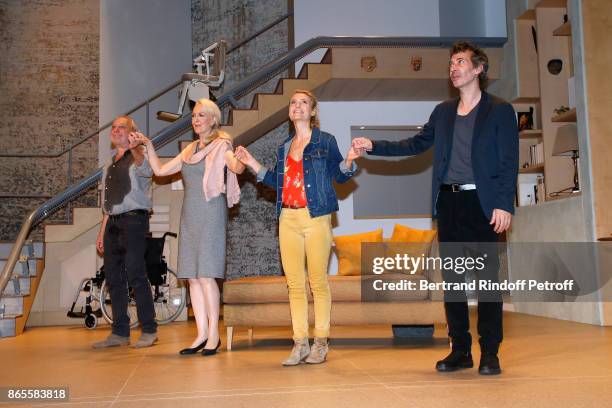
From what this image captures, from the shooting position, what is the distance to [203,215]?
156 inches

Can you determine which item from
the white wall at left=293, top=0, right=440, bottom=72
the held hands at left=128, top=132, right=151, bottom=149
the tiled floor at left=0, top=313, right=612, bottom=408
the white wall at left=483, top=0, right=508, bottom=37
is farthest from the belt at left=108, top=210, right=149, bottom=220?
the white wall at left=483, top=0, right=508, bottom=37

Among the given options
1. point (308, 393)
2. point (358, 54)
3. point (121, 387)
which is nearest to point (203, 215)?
point (121, 387)

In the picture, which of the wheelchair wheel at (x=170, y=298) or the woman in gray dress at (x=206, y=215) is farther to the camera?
the wheelchair wheel at (x=170, y=298)

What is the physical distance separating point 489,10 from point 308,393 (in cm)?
733

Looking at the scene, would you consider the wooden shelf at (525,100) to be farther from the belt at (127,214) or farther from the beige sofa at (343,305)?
the belt at (127,214)

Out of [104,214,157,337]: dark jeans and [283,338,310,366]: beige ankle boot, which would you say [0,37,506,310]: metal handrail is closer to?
[104,214,157,337]: dark jeans

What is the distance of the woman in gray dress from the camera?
396 cm

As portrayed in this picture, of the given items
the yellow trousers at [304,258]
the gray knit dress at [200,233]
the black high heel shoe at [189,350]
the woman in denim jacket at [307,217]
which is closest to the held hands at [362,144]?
the woman in denim jacket at [307,217]

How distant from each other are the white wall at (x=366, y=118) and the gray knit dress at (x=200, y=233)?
4690 millimetres

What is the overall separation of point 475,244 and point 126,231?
255 cm

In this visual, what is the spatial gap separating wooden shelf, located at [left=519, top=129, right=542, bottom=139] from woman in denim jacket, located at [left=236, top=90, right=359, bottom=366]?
4285 millimetres

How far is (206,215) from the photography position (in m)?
3.97

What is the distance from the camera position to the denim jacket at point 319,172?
135 inches

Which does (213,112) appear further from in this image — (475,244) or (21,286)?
(21,286)
